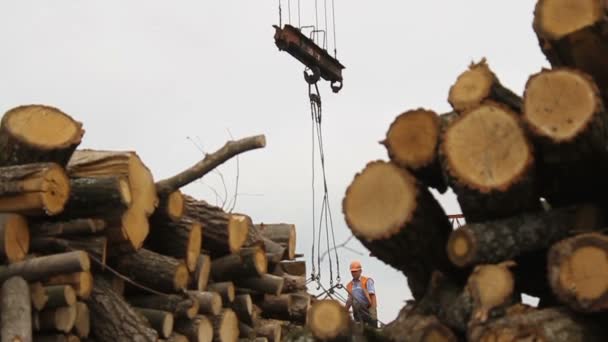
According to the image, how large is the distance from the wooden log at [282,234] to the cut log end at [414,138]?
17.1 feet

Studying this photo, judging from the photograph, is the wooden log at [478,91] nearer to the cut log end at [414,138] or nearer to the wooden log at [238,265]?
the cut log end at [414,138]

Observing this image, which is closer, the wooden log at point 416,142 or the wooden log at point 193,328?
the wooden log at point 416,142

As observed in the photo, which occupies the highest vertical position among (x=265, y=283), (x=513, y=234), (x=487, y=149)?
Result: (x=487, y=149)

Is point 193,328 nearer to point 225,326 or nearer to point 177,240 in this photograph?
point 225,326

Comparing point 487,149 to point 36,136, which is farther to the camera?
point 36,136

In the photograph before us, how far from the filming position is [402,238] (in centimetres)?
462

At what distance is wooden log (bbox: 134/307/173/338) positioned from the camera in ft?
23.8

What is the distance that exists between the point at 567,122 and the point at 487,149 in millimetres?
388

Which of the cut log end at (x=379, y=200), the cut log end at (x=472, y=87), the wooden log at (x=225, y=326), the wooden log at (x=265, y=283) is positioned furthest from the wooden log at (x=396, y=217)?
the wooden log at (x=265, y=283)

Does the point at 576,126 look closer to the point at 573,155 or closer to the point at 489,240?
the point at 573,155

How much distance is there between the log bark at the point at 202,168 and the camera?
7289 millimetres

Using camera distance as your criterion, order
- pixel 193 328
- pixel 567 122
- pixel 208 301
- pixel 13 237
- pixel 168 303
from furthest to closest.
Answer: pixel 208 301, pixel 193 328, pixel 168 303, pixel 13 237, pixel 567 122

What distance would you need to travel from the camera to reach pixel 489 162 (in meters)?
4.45

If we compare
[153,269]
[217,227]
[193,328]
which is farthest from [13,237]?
[217,227]
